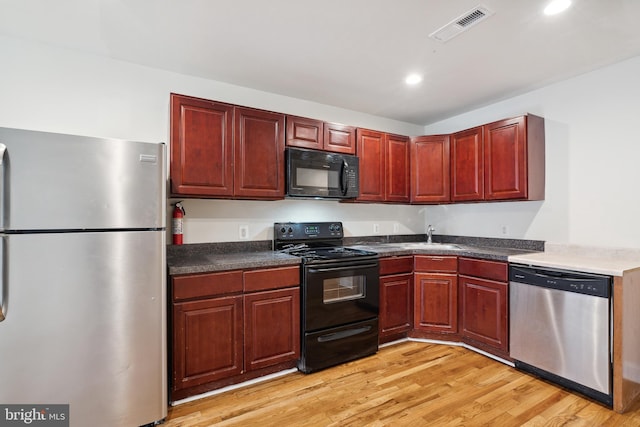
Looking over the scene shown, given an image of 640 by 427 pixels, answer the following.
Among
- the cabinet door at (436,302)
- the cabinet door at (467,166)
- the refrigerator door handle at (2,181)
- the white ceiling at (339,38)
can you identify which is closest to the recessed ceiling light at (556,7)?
the white ceiling at (339,38)

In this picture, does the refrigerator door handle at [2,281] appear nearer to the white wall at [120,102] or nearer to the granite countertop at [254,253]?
the granite countertop at [254,253]

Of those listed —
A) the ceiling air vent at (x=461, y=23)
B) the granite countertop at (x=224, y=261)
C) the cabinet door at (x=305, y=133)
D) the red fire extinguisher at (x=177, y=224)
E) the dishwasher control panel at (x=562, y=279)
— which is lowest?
the dishwasher control panel at (x=562, y=279)

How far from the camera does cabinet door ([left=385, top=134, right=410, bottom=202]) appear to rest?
3.54 metres

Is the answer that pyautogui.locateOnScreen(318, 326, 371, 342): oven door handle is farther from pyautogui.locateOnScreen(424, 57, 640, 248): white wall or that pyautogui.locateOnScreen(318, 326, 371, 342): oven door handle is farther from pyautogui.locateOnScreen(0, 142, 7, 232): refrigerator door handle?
pyautogui.locateOnScreen(0, 142, 7, 232): refrigerator door handle

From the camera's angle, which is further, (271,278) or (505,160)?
(505,160)

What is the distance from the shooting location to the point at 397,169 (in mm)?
3602

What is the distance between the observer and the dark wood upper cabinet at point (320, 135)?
291 centimetres

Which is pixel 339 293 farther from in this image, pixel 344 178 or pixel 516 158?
pixel 516 158

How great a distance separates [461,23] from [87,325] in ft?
9.39

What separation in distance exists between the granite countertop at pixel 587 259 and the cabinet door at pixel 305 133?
201 cm

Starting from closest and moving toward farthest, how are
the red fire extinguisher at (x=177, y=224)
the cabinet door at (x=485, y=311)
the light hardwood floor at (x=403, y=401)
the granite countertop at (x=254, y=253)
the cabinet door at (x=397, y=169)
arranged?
1. the light hardwood floor at (x=403, y=401)
2. the granite countertop at (x=254, y=253)
3. the red fire extinguisher at (x=177, y=224)
4. the cabinet door at (x=485, y=311)
5. the cabinet door at (x=397, y=169)

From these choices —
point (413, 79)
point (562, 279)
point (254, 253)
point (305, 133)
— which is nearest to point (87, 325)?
point (254, 253)

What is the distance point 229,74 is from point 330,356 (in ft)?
8.44

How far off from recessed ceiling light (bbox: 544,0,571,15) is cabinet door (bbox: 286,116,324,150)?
1837 millimetres
